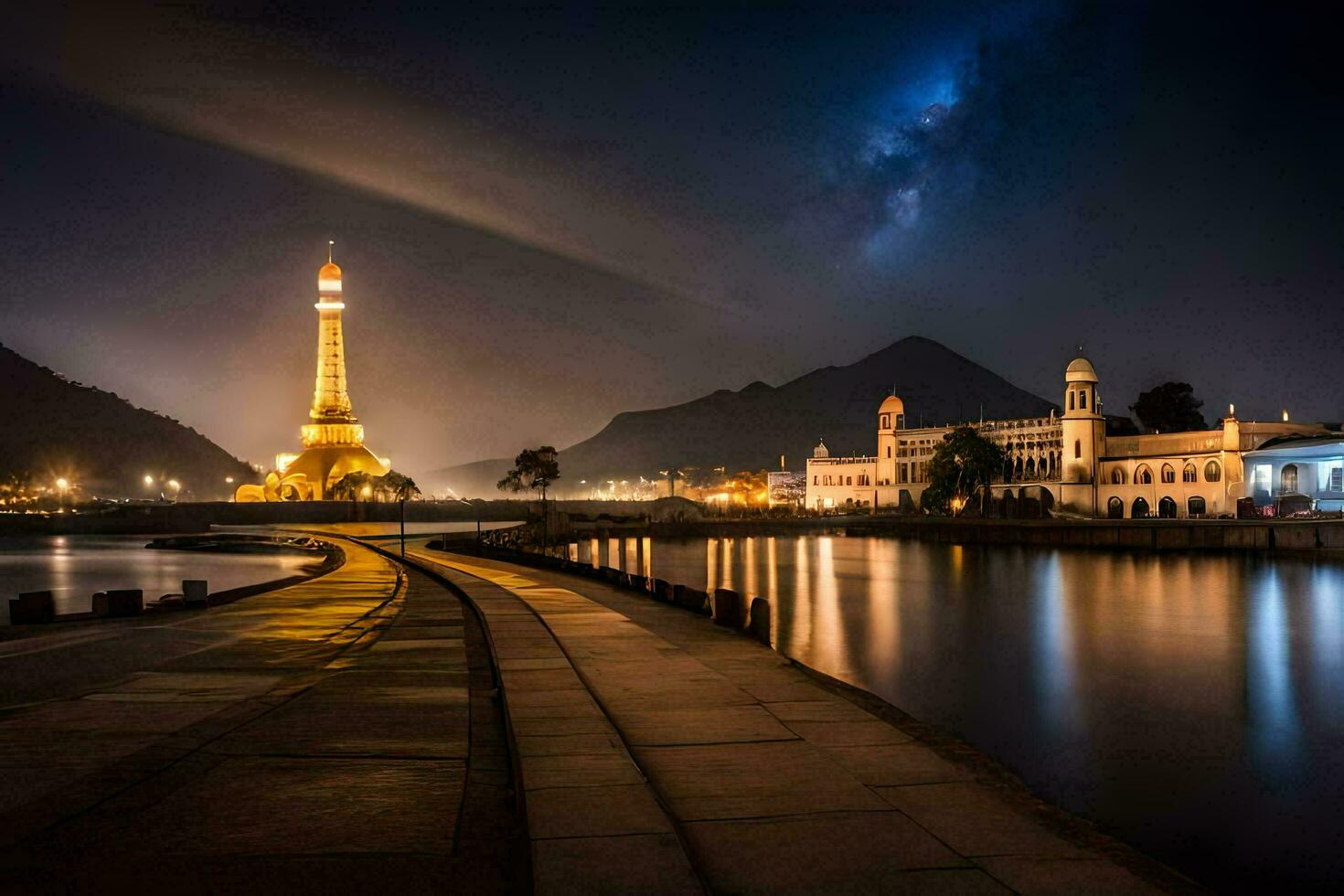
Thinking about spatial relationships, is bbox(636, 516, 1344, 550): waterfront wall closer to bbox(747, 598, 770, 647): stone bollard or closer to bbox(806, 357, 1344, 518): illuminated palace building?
bbox(806, 357, 1344, 518): illuminated palace building

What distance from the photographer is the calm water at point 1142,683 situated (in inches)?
655

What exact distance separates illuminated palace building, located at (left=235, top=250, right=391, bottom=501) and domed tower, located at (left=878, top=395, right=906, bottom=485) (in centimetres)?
7918

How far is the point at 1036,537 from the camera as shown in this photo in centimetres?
10181

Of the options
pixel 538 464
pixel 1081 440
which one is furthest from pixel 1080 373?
pixel 538 464

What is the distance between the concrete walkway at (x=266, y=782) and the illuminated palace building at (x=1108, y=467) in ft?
318

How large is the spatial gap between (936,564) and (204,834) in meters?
79.4

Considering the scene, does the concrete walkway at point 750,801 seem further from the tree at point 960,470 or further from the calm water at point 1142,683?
the tree at point 960,470

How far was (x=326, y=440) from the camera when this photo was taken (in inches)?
7303

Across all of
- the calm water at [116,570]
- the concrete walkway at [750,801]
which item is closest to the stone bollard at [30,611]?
the calm water at [116,570]

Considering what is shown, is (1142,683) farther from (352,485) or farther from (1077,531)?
(352,485)

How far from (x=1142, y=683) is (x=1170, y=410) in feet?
447

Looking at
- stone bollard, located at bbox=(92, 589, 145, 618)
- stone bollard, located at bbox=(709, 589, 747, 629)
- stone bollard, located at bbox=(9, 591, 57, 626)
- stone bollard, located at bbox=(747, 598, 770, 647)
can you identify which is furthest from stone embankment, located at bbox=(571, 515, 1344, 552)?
stone bollard, located at bbox=(9, 591, 57, 626)

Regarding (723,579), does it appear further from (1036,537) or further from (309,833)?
(309,833)

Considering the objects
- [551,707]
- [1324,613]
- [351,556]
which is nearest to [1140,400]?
[1324,613]
